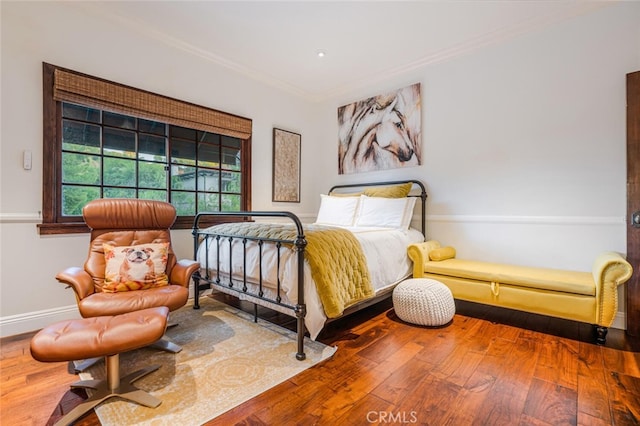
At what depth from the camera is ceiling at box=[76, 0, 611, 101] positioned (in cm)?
255

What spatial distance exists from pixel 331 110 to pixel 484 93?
2143 mm

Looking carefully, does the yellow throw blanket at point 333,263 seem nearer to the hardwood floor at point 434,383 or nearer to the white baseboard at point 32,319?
the hardwood floor at point 434,383

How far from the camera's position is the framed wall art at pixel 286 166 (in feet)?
13.6

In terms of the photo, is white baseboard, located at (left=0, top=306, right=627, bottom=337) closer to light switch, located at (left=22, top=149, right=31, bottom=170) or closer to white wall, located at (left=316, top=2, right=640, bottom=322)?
white wall, located at (left=316, top=2, right=640, bottom=322)

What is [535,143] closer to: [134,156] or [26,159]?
[134,156]

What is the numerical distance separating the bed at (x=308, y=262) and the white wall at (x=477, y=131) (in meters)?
0.63

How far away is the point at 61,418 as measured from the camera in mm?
1331

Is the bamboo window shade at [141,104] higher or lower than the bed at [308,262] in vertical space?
higher

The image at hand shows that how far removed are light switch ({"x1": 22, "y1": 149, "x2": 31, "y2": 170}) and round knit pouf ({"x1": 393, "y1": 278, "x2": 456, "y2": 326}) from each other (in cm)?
317

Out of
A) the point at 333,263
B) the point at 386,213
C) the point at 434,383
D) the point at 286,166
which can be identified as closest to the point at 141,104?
the point at 286,166

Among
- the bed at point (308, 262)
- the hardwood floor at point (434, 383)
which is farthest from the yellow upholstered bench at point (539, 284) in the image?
the bed at point (308, 262)

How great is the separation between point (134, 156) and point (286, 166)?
192cm

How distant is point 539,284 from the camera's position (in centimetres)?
229

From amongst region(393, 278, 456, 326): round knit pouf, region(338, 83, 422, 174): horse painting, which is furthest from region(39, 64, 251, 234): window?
region(393, 278, 456, 326): round knit pouf
